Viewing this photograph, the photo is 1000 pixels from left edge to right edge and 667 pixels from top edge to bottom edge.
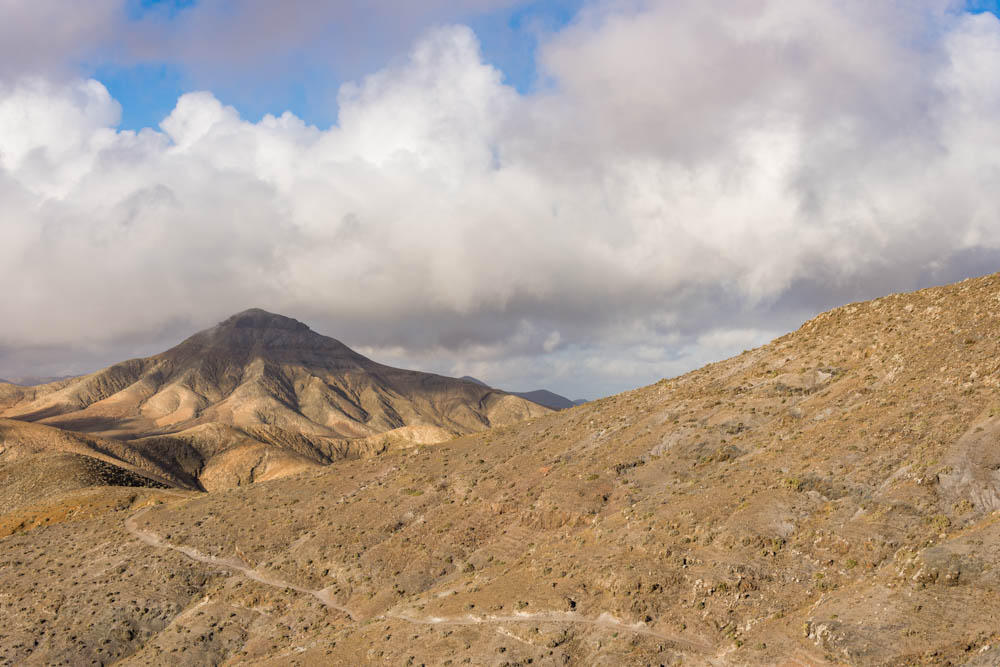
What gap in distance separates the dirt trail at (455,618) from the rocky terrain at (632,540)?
17 centimetres

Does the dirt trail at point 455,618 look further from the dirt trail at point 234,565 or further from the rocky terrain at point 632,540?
the rocky terrain at point 632,540

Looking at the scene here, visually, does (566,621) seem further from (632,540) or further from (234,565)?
(234,565)

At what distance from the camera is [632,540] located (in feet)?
126

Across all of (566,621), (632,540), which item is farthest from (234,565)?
(632,540)

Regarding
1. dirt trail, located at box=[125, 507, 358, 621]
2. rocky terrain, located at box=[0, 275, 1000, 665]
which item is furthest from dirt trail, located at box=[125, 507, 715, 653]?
rocky terrain, located at box=[0, 275, 1000, 665]

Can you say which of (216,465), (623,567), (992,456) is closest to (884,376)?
(992,456)

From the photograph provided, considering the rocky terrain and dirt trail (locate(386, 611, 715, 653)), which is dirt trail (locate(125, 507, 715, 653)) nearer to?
dirt trail (locate(386, 611, 715, 653))

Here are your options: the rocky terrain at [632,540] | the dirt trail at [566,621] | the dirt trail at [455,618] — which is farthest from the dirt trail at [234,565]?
the dirt trail at [566,621]

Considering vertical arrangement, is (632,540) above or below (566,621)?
above

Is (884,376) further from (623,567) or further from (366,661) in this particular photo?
(366,661)

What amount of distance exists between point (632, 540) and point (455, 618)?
11.3 meters

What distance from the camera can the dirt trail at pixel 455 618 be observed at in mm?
31150

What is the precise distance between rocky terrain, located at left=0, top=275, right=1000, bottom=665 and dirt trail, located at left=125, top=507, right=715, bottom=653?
17cm

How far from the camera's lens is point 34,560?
61.9 m
